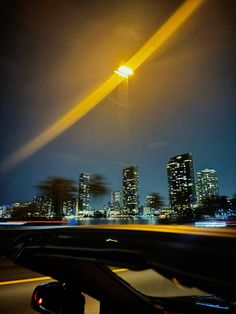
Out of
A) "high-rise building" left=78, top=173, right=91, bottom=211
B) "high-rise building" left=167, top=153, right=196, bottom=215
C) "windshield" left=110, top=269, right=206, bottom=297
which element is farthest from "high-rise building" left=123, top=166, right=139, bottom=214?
"windshield" left=110, top=269, right=206, bottom=297

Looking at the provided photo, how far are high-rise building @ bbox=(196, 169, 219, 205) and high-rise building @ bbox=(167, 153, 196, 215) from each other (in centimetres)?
473

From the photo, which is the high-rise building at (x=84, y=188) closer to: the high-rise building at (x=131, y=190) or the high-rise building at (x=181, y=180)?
the high-rise building at (x=131, y=190)

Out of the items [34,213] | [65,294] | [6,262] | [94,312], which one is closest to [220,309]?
[65,294]

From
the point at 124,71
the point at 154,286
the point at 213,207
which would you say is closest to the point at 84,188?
the point at 213,207

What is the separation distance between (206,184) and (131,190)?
129 ft

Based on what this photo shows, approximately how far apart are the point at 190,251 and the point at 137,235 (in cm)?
38

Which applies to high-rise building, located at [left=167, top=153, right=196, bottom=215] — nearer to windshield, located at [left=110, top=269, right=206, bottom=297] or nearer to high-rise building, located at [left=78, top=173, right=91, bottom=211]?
high-rise building, located at [left=78, top=173, right=91, bottom=211]

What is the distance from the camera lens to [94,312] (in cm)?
463

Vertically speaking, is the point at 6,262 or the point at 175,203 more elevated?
the point at 175,203

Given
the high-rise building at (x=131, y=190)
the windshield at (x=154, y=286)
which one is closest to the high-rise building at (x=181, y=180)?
the high-rise building at (x=131, y=190)

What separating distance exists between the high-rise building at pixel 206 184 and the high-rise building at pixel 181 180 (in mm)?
4733

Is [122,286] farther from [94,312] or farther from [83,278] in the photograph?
[94,312]

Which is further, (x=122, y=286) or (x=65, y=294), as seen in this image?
(x=65, y=294)

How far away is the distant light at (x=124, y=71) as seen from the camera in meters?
16.3
